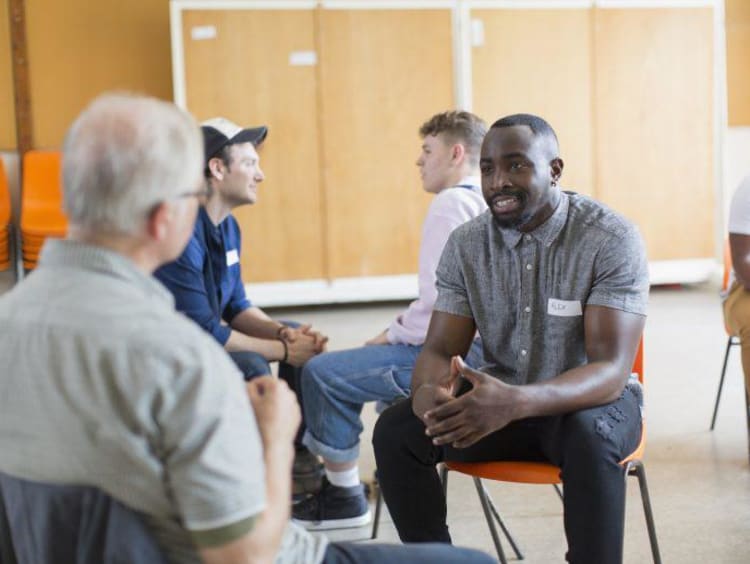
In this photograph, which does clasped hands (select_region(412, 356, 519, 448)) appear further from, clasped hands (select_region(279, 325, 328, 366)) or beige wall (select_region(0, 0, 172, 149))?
beige wall (select_region(0, 0, 172, 149))

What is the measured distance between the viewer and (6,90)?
707cm

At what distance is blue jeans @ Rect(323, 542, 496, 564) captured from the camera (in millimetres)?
1383

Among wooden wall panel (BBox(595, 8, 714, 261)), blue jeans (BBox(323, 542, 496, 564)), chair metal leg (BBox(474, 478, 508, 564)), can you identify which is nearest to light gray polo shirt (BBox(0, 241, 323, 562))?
blue jeans (BBox(323, 542, 496, 564))

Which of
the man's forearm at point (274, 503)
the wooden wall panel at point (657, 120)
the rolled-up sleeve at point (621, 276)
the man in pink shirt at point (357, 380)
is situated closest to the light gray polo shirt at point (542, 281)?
the rolled-up sleeve at point (621, 276)

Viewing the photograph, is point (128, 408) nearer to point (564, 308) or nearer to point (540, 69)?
point (564, 308)

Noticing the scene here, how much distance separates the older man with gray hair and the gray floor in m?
1.75

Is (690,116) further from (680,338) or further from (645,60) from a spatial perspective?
(680,338)

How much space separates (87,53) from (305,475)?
502 centimetres

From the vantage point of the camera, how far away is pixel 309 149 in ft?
22.5

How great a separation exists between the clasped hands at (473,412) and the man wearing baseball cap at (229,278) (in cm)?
85

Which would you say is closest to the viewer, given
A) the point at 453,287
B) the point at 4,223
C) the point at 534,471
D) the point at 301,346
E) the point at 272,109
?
the point at 534,471

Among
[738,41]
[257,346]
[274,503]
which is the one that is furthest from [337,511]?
[738,41]

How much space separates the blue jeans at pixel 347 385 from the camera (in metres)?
2.79

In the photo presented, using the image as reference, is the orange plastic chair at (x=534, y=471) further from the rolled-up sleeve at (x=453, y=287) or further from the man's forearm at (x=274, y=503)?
the man's forearm at (x=274, y=503)
